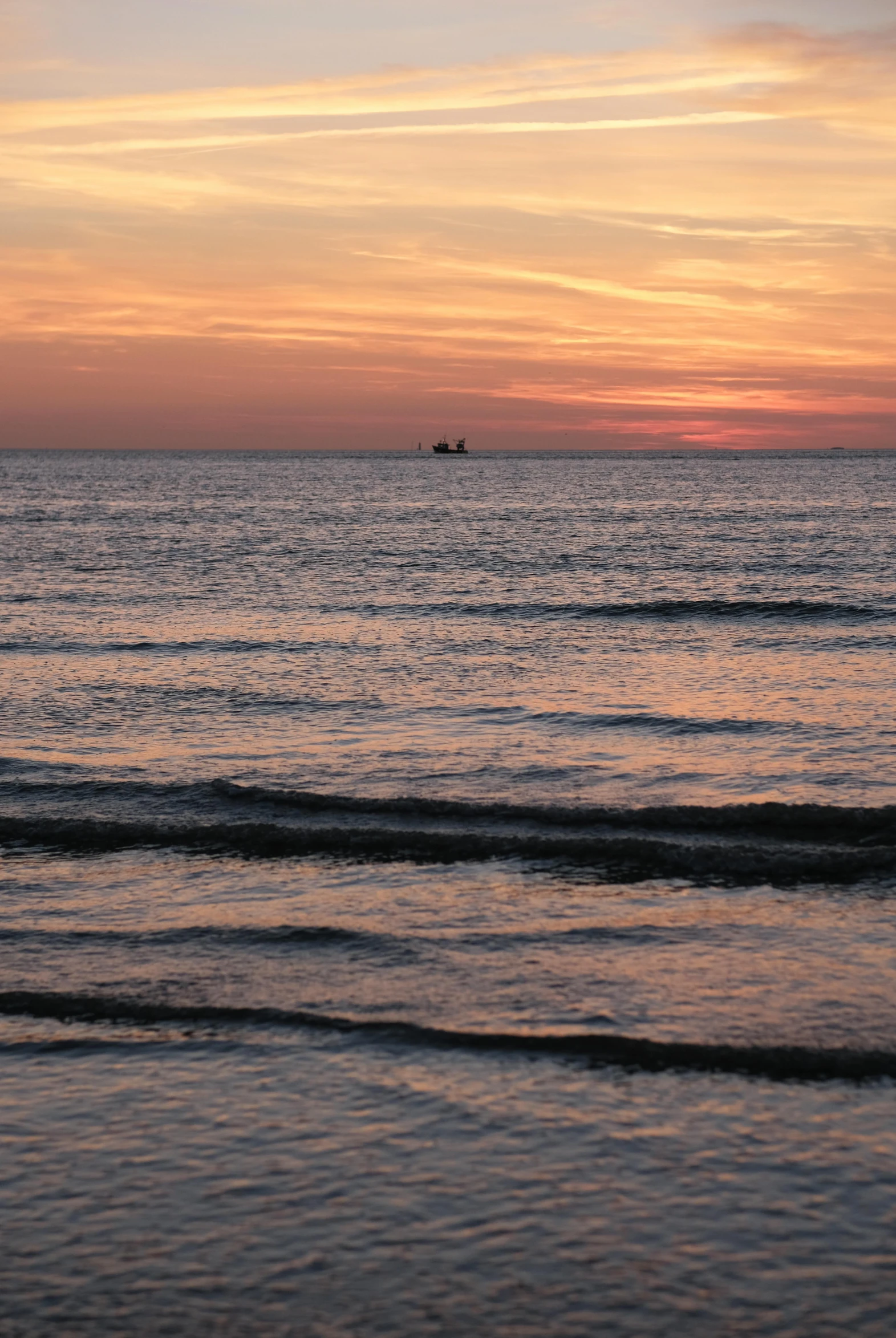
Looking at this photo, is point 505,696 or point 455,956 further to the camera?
point 505,696

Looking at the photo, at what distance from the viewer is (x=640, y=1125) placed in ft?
20.8

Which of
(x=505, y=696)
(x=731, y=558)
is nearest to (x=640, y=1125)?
(x=505, y=696)

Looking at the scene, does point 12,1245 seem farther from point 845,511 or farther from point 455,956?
point 845,511

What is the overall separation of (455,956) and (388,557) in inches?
1646

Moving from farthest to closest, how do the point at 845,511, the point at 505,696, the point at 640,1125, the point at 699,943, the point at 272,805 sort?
the point at 845,511 → the point at 505,696 → the point at 272,805 → the point at 699,943 → the point at 640,1125

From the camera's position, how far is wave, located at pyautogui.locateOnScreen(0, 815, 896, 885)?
36.2 ft

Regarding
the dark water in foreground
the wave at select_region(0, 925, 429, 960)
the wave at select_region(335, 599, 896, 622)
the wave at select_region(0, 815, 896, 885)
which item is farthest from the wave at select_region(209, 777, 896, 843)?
the wave at select_region(335, 599, 896, 622)

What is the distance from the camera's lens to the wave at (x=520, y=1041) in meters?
6.99

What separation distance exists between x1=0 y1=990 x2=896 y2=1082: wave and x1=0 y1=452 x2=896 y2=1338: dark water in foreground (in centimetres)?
3

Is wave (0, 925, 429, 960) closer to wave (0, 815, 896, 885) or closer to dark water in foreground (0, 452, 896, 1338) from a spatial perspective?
dark water in foreground (0, 452, 896, 1338)

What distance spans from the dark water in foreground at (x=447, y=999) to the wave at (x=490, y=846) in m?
0.05

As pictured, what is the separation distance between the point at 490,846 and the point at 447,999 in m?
3.84

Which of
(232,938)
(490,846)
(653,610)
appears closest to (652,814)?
(490,846)

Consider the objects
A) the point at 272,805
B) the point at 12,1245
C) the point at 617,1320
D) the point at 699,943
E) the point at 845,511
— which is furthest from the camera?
the point at 845,511
